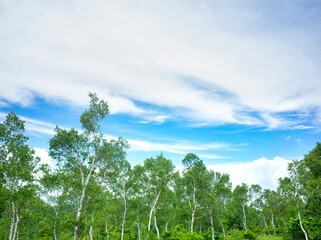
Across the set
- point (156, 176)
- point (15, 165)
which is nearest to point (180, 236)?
point (156, 176)

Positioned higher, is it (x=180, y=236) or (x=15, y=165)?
(x=15, y=165)

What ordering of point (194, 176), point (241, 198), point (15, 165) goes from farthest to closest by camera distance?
point (241, 198), point (194, 176), point (15, 165)

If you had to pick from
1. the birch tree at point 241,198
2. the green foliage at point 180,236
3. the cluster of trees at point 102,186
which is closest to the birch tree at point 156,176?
the cluster of trees at point 102,186

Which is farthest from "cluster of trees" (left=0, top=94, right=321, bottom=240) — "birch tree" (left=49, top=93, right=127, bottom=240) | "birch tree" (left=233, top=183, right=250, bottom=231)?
"birch tree" (left=233, top=183, right=250, bottom=231)

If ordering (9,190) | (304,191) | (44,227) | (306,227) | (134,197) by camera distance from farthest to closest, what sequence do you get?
1. (44,227)
2. (134,197)
3. (306,227)
4. (304,191)
5. (9,190)

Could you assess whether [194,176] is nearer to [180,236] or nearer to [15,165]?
[180,236]

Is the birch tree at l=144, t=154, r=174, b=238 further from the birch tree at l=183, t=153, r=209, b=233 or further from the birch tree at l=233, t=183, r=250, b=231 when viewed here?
the birch tree at l=233, t=183, r=250, b=231

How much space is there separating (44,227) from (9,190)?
116 feet

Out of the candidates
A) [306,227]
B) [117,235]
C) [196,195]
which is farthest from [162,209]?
[306,227]

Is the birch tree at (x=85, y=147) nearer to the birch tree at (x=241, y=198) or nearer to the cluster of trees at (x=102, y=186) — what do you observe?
the cluster of trees at (x=102, y=186)

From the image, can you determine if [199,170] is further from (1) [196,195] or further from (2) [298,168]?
(2) [298,168]

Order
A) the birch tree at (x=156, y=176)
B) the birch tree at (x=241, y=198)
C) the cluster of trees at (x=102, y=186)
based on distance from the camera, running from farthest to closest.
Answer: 1. the birch tree at (x=241, y=198)
2. the birch tree at (x=156, y=176)
3. the cluster of trees at (x=102, y=186)

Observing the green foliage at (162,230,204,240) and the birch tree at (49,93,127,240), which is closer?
the birch tree at (49,93,127,240)

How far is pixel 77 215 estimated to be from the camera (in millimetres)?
17562
